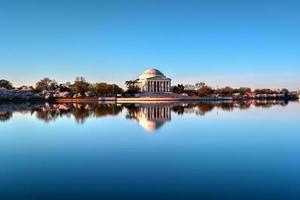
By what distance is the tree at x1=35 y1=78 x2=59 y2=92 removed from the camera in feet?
332

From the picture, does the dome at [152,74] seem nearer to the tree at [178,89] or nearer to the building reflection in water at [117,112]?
the tree at [178,89]

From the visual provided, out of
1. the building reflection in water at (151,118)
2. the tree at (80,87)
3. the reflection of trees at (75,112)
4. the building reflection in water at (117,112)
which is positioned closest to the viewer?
the building reflection in water at (151,118)

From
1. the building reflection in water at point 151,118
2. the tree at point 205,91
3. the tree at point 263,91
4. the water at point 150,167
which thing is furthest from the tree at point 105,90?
the water at point 150,167

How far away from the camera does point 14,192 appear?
7.62m

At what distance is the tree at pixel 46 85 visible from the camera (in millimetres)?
101325

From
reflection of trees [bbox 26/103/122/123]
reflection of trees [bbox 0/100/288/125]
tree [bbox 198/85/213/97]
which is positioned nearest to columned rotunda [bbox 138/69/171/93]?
tree [bbox 198/85/213/97]

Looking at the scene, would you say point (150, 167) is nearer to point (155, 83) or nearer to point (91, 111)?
point (91, 111)

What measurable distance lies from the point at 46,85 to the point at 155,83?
28.7m

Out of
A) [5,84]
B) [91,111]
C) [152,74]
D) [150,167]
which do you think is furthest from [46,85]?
[150,167]

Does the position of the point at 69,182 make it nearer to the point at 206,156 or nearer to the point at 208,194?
→ the point at 208,194

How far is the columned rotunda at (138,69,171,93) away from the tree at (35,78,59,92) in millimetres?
23201

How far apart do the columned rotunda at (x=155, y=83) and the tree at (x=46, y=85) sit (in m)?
23.2

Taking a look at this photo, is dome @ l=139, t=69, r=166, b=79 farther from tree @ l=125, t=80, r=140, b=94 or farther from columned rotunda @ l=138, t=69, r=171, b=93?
tree @ l=125, t=80, r=140, b=94

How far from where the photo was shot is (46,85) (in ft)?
335
